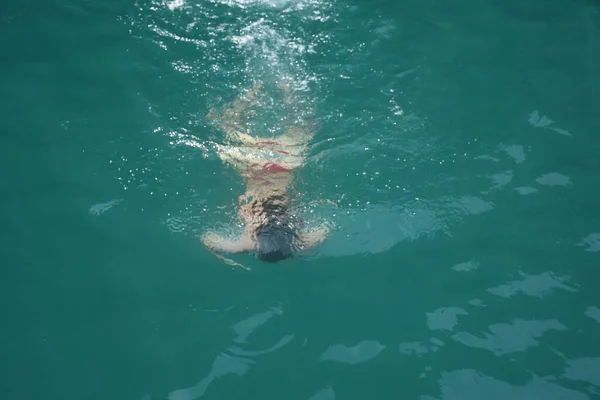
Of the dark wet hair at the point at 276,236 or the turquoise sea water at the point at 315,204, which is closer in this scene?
the turquoise sea water at the point at 315,204

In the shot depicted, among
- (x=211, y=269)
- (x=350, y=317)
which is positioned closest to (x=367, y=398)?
(x=350, y=317)

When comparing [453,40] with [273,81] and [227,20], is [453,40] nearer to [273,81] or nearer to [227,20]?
[273,81]

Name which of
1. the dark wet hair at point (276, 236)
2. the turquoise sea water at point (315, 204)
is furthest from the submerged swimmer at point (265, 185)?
the turquoise sea water at point (315, 204)

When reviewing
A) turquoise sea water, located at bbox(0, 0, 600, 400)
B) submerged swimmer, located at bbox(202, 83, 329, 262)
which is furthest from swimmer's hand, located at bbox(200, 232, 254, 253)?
turquoise sea water, located at bbox(0, 0, 600, 400)

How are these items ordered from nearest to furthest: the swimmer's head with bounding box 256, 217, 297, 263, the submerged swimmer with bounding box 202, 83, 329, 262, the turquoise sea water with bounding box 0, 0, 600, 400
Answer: the turquoise sea water with bounding box 0, 0, 600, 400 < the swimmer's head with bounding box 256, 217, 297, 263 < the submerged swimmer with bounding box 202, 83, 329, 262

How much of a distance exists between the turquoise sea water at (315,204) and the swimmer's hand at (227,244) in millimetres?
133

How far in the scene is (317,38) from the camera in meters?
7.83

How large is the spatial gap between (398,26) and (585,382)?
5.78 m

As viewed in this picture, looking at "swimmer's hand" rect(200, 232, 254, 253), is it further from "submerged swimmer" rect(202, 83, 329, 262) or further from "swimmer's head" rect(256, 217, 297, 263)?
"swimmer's head" rect(256, 217, 297, 263)

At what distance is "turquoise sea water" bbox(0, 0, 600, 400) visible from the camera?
5410mm

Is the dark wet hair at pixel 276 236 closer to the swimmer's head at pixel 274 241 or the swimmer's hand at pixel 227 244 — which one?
the swimmer's head at pixel 274 241

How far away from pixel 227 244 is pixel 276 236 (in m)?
0.61

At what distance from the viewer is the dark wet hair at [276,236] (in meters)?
5.74

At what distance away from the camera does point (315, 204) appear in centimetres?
634
